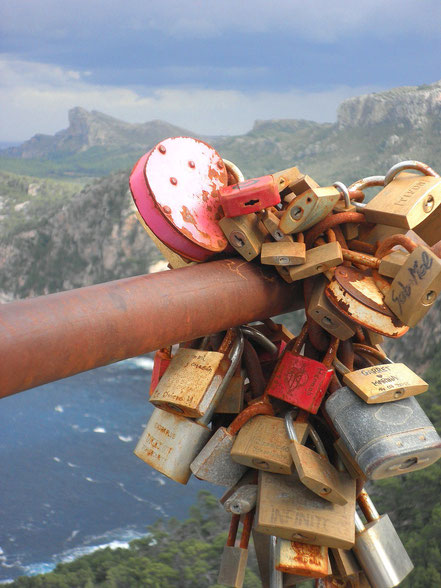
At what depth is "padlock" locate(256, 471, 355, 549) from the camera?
160 cm

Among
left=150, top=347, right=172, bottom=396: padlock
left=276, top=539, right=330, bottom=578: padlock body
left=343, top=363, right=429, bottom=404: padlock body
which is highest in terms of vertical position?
left=343, top=363, right=429, bottom=404: padlock body

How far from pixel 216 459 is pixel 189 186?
687mm

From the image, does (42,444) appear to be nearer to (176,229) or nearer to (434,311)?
(434,311)

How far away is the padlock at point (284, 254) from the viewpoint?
1596 millimetres

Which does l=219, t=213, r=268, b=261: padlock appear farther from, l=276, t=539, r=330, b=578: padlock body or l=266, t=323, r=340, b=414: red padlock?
l=276, t=539, r=330, b=578: padlock body

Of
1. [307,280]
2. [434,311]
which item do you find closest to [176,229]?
[307,280]

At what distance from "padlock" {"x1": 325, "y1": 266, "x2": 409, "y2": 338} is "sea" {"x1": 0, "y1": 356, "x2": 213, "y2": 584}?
34.7 meters

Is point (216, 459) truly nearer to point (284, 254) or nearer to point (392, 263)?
point (284, 254)

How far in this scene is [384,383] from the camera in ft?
5.20

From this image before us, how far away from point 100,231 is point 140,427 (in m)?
29.3

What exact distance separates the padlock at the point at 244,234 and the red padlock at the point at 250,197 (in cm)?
3

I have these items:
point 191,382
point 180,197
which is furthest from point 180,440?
point 180,197

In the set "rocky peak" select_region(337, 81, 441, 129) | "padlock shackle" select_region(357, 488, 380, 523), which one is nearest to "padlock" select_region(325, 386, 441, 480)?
"padlock shackle" select_region(357, 488, 380, 523)

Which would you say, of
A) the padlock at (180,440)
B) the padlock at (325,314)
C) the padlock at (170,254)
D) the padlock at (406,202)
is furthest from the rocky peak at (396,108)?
the padlock at (180,440)
